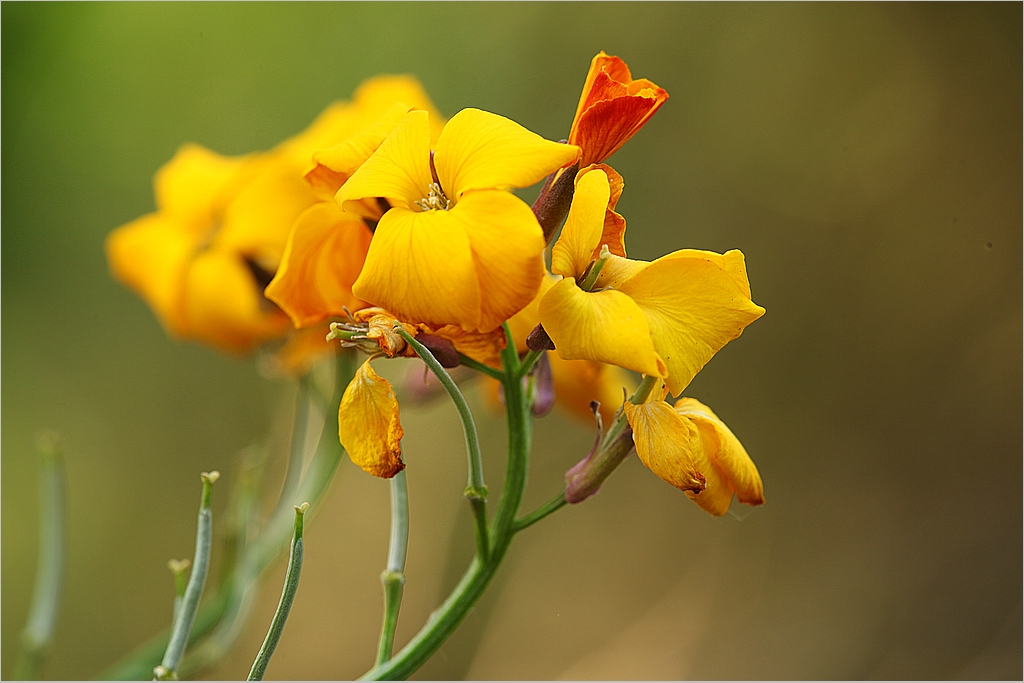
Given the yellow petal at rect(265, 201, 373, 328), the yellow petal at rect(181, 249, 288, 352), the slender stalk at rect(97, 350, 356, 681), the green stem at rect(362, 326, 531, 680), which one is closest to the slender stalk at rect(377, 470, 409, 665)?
the green stem at rect(362, 326, 531, 680)

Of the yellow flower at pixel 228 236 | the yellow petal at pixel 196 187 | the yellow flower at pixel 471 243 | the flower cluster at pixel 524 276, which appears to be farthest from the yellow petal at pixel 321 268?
the yellow petal at pixel 196 187

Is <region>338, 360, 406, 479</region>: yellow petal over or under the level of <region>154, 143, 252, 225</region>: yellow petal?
under

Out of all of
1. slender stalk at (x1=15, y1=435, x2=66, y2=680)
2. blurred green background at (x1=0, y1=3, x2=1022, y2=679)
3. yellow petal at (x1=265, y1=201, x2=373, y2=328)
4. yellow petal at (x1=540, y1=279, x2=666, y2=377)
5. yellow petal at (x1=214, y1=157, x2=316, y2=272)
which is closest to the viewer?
yellow petal at (x1=540, y1=279, x2=666, y2=377)

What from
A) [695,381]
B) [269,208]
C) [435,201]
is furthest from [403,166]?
[695,381]

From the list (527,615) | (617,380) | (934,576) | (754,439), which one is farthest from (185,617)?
(934,576)

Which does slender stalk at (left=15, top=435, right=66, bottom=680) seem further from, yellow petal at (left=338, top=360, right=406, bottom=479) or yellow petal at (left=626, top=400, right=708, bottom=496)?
yellow petal at (left=626, top=400, right=708, bottom=496)

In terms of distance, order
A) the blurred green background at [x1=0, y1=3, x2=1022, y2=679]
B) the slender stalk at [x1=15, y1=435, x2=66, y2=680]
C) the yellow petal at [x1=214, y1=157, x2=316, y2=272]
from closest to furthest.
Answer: the slender stalk at [x1=15, y1=435, x2=66, y2=680] < the yellow petal at [x1=214, y1=157, x2=316, y2=272] < the blurred green background at [x1=0, y1=3, x2=1022, y2=679]

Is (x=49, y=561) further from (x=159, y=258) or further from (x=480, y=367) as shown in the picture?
(x=480, y=367)
